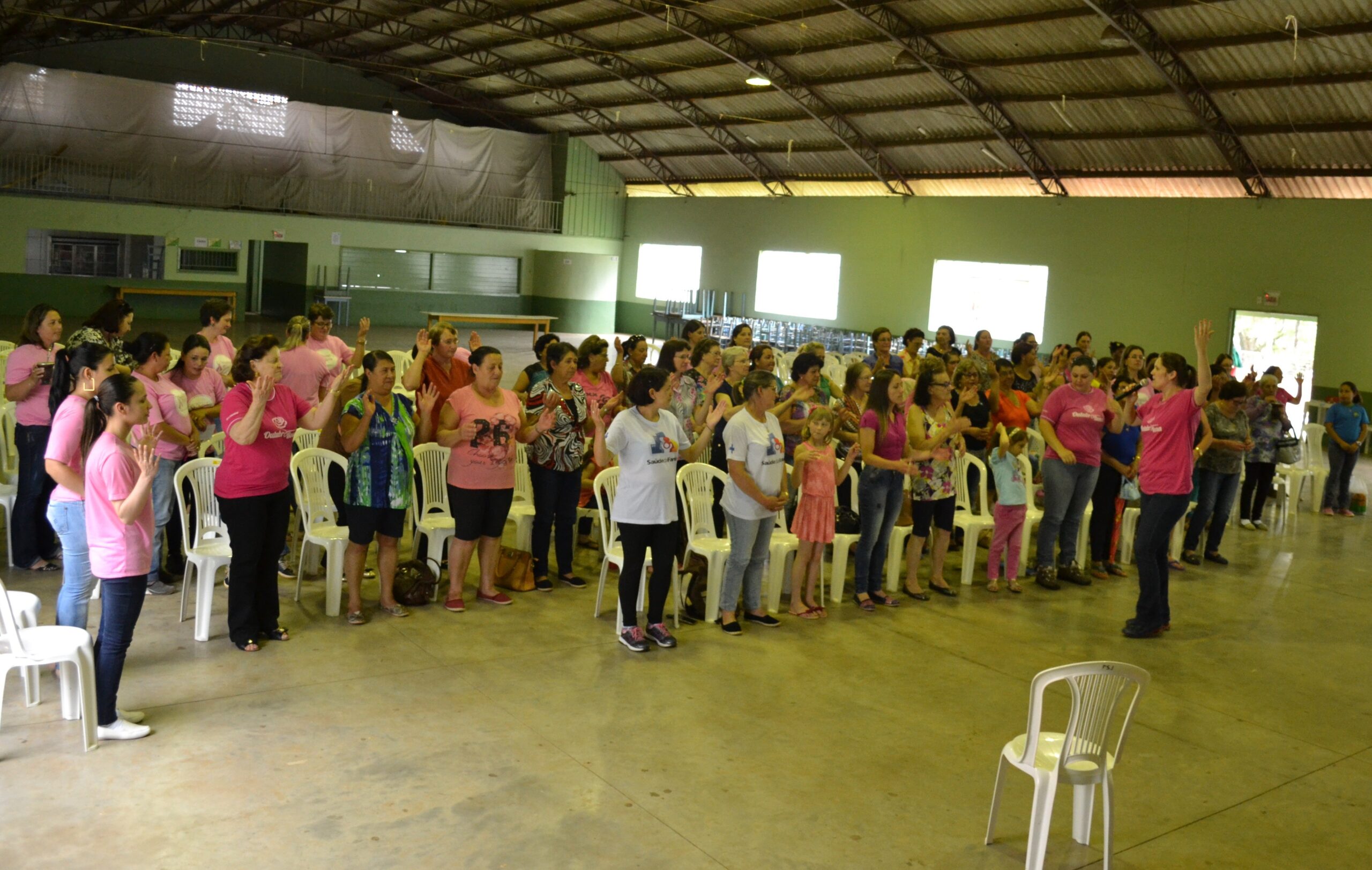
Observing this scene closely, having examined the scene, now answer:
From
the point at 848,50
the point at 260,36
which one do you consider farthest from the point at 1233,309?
the point at 260,36

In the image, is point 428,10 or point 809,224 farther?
point 809,224

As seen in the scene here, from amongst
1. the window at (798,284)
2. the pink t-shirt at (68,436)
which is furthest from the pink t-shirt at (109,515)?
the window at (798,284)

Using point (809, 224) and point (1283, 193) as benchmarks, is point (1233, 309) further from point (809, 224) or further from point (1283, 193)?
point (809, 224)

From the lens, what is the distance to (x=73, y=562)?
4402mm

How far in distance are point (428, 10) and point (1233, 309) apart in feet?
52.8

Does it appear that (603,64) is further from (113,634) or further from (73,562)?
(113,634)

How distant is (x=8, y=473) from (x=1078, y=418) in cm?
655

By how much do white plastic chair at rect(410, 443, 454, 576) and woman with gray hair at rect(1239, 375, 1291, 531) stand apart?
23.3ft

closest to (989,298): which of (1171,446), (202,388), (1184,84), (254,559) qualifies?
(1184,84)

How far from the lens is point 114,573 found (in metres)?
4.06

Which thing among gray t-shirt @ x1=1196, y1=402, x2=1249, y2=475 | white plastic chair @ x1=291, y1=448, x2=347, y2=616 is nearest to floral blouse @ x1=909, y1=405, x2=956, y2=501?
gray t-shirt @ x1=1196, y1=402, x2=1249, y2=475

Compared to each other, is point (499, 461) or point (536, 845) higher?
point (499, 461)

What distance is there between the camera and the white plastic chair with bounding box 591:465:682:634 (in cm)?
602

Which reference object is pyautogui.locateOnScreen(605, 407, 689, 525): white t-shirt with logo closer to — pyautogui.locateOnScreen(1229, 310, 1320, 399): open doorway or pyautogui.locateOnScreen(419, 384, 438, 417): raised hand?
pyautogui.locateOnScreen(419, 384, 438, 417): raised hand
